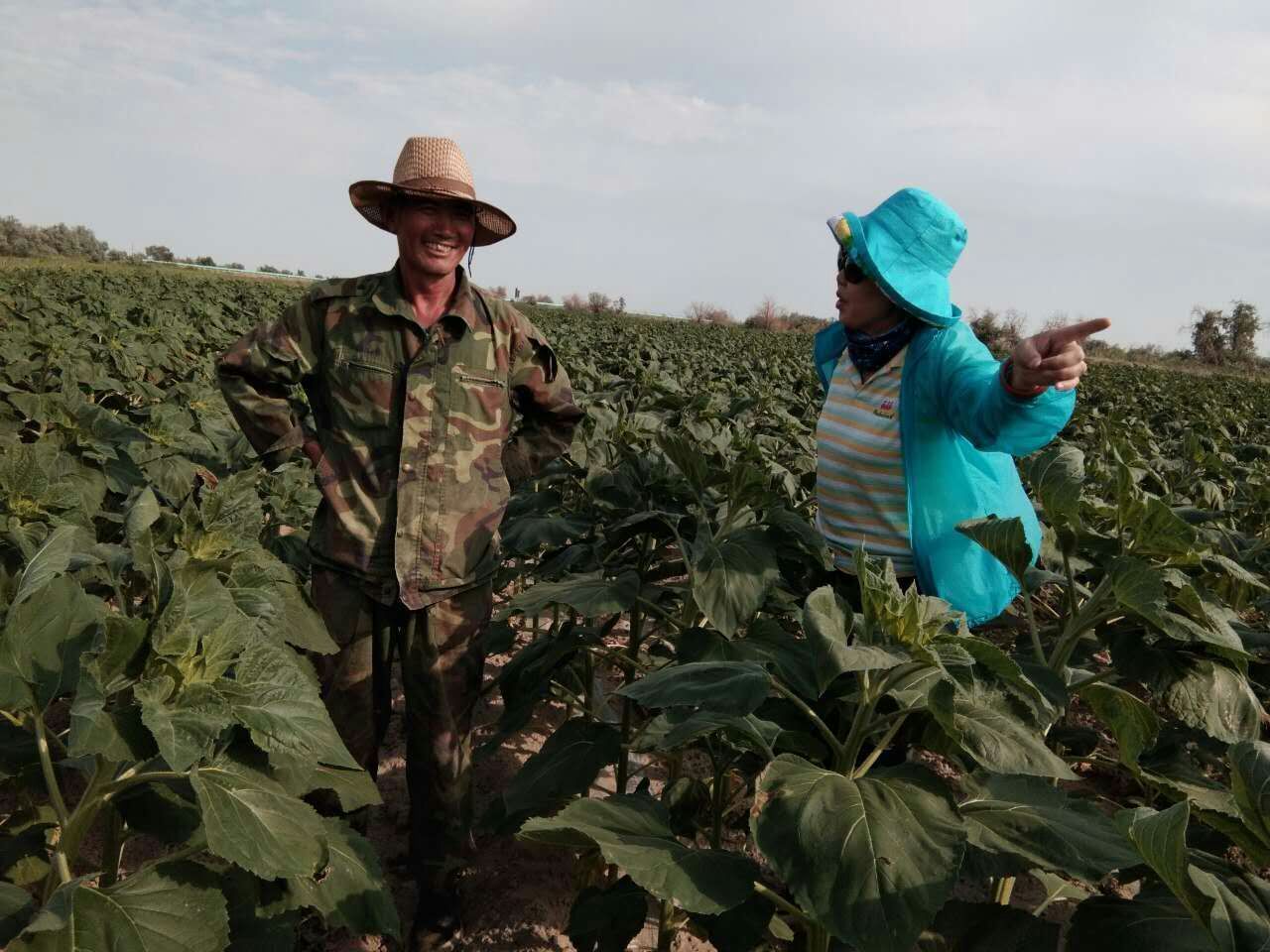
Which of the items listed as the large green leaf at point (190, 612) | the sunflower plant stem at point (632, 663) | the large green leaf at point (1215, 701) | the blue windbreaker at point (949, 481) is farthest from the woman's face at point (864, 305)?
the large green leaf at point (190, 612)

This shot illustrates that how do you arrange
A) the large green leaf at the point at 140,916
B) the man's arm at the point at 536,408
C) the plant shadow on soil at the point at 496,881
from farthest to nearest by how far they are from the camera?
the man's arm at the point at 536,408 < the plant shadow on soil at the point at 496,881 < the large green leaf at the point at 140,916

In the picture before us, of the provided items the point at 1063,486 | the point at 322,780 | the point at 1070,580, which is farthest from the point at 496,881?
the point at 1063,486

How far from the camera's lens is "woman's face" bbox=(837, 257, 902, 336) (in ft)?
8.48

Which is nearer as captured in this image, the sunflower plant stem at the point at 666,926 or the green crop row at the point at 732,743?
the green crop row at the point at 732,743

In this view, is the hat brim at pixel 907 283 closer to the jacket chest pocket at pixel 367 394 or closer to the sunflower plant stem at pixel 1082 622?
the sunflower plant stem at pixel 1082 622

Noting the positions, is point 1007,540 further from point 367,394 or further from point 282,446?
point 282,446

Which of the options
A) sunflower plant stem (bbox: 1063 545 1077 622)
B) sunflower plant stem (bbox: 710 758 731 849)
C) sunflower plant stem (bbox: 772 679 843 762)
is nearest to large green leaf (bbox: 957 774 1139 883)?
sunflower plant stem (bbox: 772 679 843 762)

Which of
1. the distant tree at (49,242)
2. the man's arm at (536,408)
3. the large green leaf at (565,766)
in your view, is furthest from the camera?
the distant tree at (49,242)

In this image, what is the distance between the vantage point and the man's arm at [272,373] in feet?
9.52

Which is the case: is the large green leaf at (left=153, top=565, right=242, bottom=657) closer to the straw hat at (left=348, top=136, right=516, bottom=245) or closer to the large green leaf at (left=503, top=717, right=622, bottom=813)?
the large green leaf at (left=503, top=717, right=622, bottom=813)

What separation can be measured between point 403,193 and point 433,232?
16 centimetres

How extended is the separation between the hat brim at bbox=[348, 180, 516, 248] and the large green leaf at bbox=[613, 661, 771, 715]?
1770mm

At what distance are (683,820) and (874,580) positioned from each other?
1.26 m

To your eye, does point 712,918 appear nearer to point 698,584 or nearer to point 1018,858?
point 1018,858
